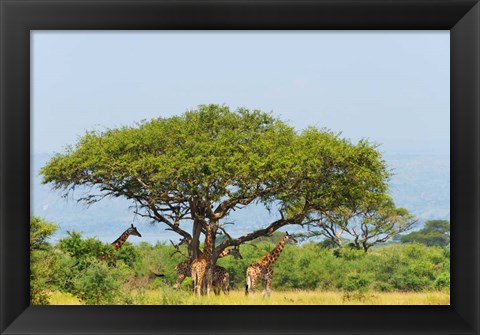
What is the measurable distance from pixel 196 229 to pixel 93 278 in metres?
1.71

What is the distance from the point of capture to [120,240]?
7605mm

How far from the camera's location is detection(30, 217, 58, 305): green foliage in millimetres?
5496

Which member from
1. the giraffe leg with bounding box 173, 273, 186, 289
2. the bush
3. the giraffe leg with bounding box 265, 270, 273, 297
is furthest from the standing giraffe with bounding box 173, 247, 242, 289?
the bush

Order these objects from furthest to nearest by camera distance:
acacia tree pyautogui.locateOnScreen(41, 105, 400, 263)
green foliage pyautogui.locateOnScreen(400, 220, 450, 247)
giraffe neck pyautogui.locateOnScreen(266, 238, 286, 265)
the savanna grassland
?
green foliage pyautogui.locateOnScreen(400, 220, 450, 247) < giraffe neck pyautogui.locateOnScreen(266, 238, 286, 265) < acacia tree pyautogui.locateOnScreen(41, 105, 400, 263) < the savanna grassland

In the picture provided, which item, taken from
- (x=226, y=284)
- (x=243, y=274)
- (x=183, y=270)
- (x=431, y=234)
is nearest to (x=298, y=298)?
(x=226, y=284)

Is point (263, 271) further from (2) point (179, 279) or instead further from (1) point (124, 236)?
(1) point (124, 236)

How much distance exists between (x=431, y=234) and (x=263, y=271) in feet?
11.8

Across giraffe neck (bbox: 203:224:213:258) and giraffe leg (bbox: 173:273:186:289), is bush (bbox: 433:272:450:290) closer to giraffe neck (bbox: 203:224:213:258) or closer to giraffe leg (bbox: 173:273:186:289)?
giraffe neck (bbox: 203:224:213:258)

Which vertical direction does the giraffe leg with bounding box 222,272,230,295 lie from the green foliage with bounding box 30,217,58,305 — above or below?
below

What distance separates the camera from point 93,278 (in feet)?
19.2

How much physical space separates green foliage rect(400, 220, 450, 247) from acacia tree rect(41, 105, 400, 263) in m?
2.83

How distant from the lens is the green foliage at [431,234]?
32.7 ft
